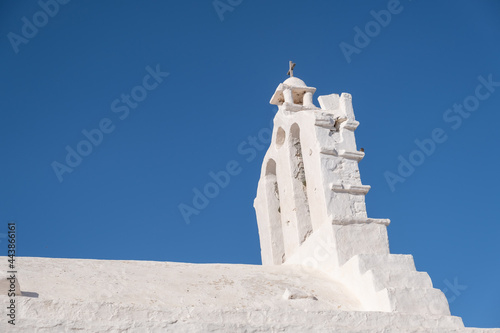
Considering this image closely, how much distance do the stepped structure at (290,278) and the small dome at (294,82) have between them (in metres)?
0.02

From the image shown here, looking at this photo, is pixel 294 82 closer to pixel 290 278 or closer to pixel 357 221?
pixel 357 221

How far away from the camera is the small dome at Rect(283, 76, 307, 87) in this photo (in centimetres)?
1358

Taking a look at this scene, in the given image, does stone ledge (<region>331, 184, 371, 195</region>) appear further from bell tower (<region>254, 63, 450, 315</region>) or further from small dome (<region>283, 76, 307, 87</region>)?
small dome (<region>283, 76, 307, 87</region>)

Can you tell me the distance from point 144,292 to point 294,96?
22.3 ft

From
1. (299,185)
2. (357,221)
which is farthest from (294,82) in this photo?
(357,221)

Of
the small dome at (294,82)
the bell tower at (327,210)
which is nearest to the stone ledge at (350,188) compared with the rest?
the bell tower at (327,210)

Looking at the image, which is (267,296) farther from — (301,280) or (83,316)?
(83,316)

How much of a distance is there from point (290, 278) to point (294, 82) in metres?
5.28

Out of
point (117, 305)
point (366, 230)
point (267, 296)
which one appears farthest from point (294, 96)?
point (117, 305)

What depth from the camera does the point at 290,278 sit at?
9.81 metres

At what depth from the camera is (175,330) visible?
6.66 metres

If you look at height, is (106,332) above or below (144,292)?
below

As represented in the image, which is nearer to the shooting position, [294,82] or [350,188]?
[350,188]

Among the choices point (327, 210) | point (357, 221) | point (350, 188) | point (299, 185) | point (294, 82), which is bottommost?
point (357, 221)
